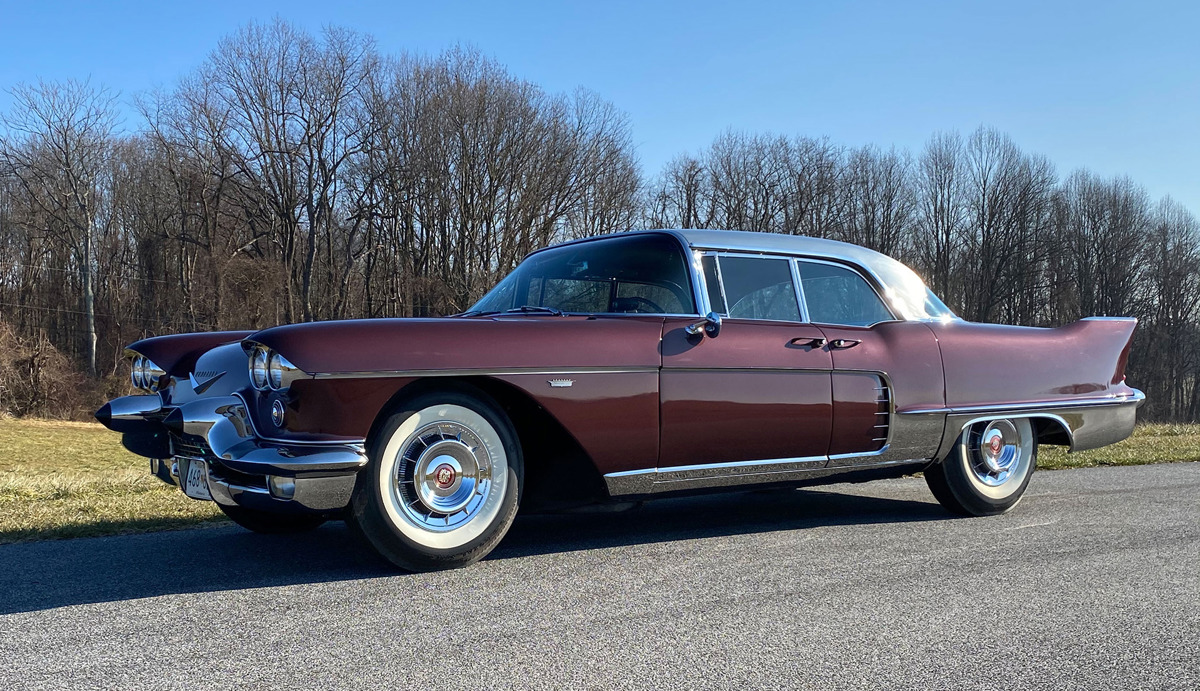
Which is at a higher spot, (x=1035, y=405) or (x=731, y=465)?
(x=1035, y=405)

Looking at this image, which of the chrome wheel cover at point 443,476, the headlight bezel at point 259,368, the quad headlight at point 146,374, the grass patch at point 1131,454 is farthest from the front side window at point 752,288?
the grass patch at point 1131,454

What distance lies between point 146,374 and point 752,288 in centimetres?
311

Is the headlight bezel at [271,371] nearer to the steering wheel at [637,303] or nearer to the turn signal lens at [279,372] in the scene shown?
the turn signal lens at [279,372]

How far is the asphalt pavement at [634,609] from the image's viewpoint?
100 inches

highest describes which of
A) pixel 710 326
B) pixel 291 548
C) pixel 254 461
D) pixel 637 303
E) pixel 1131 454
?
pixel 637 303

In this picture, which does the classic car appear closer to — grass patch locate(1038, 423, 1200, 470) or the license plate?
the license plate

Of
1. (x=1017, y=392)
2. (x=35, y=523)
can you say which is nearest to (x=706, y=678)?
(x=1017, y=392)

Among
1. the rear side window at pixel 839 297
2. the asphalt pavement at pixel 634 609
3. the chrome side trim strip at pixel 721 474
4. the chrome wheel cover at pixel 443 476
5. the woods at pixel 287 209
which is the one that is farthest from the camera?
the woods at pixel 287 209

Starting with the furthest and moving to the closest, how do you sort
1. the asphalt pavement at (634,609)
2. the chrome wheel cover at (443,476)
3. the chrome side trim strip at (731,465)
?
1. the chrome side trim strip at (731,465)
2. the chrome wheel cover at (443,476)
3. the asphalt pavement at (634,609)

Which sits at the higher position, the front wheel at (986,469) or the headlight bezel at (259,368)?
the headlight bezel at (259,368)

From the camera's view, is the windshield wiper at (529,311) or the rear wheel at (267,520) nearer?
the windshield wiper at (529,311)

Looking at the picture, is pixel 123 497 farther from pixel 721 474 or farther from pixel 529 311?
pixel 721 474

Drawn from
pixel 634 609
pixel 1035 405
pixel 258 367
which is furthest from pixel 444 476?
pixel 1035 405

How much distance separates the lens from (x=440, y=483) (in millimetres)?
3756
